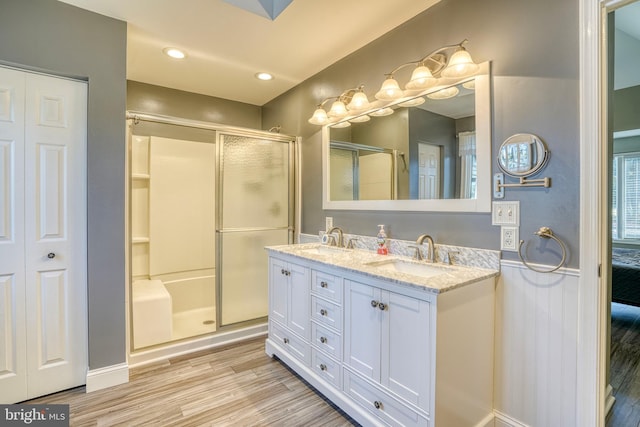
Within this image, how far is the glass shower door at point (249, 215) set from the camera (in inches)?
110

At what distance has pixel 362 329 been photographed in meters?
1.67

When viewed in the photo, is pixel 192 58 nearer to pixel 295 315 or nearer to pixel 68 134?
pixel 68 134

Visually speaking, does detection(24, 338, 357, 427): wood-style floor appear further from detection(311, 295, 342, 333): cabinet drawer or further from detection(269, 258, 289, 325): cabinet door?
detection(311, 295, 342, 333): cabinet drawer

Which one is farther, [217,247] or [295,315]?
[217,247]

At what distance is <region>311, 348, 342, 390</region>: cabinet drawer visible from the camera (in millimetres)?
1844

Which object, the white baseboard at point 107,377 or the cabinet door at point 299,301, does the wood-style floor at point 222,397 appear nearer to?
the white baseboard at point 107,377

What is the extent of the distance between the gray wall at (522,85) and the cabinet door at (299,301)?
708 mm

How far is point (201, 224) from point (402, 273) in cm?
257

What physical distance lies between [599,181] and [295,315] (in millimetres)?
1848

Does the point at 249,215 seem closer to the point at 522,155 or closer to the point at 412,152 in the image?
the point at 412,152

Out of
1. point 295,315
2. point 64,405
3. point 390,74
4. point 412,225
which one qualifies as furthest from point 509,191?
point 64,405

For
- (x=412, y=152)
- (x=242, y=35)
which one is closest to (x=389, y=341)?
(x=412, y=152)

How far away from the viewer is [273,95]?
3.52 m

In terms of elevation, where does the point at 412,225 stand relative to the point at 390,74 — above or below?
below
